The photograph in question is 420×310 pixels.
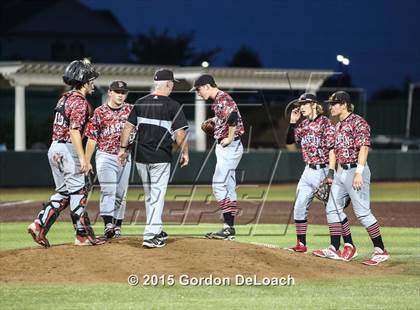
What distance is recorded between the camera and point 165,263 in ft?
29.7

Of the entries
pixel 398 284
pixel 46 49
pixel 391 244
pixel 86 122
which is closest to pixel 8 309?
pixel 86 122

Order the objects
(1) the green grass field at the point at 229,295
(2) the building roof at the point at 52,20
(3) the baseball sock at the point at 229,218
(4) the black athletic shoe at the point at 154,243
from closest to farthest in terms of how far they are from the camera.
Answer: (1) the green grass field at the point at 229,295 → (4) the black athletic shoe at the point at 154,243 → (3) the baseball sock at the point at 229,218 → (2) the building roof at the point at 52,20

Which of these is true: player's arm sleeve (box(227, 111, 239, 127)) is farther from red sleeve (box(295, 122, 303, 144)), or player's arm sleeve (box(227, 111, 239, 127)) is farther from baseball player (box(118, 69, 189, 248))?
baseball player (box(118, 69, 189, 248))

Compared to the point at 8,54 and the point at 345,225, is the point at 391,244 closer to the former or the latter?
the point at 345,225

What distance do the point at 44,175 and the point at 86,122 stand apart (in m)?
15.9

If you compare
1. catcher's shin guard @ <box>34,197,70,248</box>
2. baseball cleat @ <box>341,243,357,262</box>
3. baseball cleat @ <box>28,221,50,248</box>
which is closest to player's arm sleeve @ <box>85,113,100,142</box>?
catcher's shin guard @ <box>34,197,70,248</box>

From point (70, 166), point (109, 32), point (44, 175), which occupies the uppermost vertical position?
point (109, 32)

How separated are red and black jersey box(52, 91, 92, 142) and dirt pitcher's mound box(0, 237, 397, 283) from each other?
1251 mm

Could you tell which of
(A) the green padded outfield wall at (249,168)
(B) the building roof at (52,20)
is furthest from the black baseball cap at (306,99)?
(B) the building roof at (52,20)

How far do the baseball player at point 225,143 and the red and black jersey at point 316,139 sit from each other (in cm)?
82

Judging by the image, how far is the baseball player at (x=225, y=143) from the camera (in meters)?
10.7

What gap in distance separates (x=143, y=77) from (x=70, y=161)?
22.4 metres

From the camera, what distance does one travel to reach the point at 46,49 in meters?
65.6

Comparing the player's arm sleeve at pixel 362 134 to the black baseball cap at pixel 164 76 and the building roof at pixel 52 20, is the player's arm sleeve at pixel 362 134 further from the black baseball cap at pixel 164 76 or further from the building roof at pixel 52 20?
the building roof at pixel 52 20
